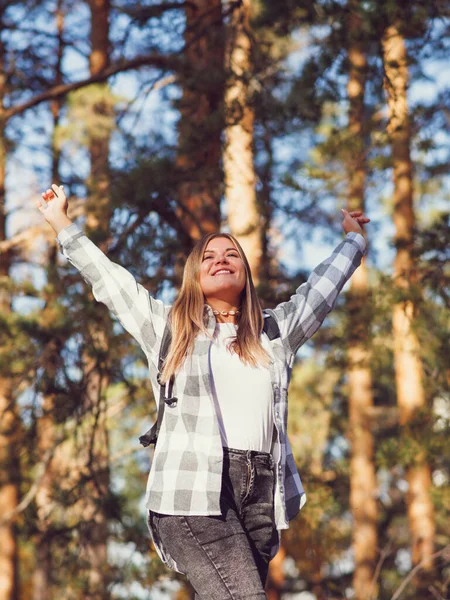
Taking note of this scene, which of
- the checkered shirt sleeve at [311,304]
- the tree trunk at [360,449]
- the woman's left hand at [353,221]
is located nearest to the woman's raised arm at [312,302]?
the checkered shirt sleeve at [311,304]

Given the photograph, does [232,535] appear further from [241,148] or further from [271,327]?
[241,148]

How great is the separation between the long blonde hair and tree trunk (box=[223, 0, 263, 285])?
4.15 metres

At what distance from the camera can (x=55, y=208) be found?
11.5 ft

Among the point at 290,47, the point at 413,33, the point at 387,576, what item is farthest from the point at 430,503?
the point at 290,47

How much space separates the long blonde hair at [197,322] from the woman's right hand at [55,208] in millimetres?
→ 527

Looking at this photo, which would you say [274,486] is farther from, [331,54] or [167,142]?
[167,142]

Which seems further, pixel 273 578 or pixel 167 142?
pixel 273 578

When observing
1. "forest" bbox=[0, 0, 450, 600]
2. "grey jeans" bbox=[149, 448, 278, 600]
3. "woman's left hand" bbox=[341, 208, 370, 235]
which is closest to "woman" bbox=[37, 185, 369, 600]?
"grey jeans" bbox=[149, 448, 278, 600]

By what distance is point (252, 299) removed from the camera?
336 cm

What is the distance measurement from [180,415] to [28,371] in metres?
5.08

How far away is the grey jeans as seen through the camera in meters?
2.86

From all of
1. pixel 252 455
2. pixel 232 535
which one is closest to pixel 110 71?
pixel 252 455

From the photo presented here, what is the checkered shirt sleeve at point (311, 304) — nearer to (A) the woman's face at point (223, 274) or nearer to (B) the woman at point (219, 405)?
(B) the woman at point (219, 405)

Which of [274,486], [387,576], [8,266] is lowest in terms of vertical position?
[387,576]
